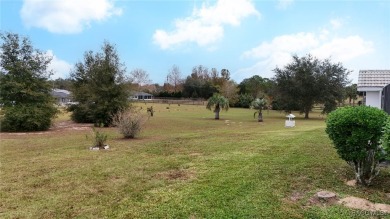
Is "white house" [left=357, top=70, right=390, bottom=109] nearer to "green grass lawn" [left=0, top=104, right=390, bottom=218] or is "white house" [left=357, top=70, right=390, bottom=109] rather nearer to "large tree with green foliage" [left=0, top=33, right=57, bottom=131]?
"green grass lawn" [left=0, top=104, right=390, bottom=218]

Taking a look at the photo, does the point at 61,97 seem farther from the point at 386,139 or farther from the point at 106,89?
the point at 386,139

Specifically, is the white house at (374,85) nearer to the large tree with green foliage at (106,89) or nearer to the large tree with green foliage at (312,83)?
the large tree with green foliage at (106,89)

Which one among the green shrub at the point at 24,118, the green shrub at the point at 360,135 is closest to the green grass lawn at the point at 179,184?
the green shrub at the point at 360,135

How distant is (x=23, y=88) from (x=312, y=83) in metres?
26.6

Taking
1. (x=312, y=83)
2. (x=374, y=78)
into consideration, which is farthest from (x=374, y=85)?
(x=312, y=83)

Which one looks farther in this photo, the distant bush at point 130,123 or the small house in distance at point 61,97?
the small house in distance at point 61,97

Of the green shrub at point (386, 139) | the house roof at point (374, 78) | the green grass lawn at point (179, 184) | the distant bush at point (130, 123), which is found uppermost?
the house roof at point (374, 78)

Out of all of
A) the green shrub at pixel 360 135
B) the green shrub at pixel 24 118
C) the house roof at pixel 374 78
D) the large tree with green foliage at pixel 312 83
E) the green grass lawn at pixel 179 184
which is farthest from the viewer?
the large tree with green foliage at pixel 312 83

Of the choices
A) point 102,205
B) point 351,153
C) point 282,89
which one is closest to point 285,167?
point 351,153

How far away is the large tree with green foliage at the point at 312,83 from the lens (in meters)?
33.6

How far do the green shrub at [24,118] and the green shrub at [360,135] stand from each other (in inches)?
699

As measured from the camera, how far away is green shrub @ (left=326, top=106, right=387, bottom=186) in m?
5.05

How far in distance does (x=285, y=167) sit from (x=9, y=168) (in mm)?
6115

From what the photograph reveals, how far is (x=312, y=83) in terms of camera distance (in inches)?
1331
